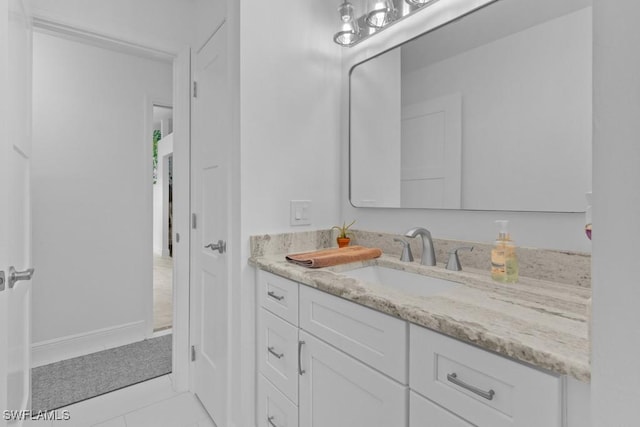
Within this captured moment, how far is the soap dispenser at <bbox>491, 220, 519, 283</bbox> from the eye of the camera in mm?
1062

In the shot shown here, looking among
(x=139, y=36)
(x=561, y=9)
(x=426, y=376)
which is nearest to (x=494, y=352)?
(x=426, y=376)

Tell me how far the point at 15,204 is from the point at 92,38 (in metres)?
1.09

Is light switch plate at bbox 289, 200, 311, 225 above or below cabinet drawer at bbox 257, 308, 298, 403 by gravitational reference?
above

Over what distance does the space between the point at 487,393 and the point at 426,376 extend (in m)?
0.14

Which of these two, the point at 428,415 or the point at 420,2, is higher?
the point at 420,2

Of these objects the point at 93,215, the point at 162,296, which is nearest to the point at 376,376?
the point at 93,215

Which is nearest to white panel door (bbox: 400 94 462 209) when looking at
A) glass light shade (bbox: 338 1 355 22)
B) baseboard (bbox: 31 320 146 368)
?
glass light shade (bbox: 338 1 355 22)

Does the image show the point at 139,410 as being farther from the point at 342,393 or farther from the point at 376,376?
the point at 376,376

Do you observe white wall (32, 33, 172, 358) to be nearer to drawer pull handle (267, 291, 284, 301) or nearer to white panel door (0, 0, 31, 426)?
white panel door (0, 0, 31, 426)

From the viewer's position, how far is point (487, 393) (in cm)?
67

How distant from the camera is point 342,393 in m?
1.03

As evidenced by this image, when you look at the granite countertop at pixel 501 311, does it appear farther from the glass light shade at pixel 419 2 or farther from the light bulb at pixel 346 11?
the light bulb at pixel 346 11

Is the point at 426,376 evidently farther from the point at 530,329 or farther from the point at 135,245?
the point at 135,245

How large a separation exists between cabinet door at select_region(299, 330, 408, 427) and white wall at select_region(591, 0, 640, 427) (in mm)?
533
